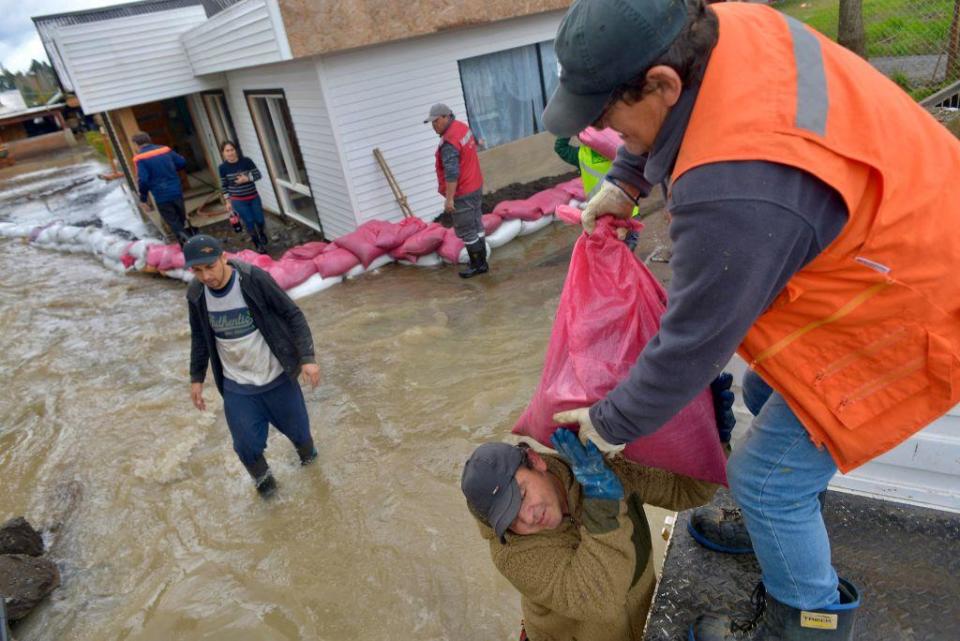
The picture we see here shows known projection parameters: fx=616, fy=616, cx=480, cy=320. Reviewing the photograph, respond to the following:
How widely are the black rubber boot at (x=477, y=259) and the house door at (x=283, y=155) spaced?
3.26 metres

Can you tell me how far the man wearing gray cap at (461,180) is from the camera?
251 inches

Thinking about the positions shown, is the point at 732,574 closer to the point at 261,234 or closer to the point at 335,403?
the point at 335,403

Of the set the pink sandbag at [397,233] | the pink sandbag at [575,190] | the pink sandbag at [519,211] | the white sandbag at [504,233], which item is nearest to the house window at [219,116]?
the pink sandbag at [397,233]

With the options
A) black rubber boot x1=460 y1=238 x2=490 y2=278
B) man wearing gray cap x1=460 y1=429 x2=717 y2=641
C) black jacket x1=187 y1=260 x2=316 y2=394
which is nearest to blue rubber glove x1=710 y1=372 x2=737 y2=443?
man wearing gray cap x1=460 y1=429 x2=717 y2=641

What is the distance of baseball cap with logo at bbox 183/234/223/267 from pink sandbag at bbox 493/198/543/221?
4.74 meters

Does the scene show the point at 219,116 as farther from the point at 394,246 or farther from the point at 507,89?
the point at 394,246

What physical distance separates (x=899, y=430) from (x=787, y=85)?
2.31 feet

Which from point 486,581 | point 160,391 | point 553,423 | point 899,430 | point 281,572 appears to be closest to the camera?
point 899,430

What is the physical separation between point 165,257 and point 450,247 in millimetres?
4292

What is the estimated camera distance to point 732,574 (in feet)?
6.42

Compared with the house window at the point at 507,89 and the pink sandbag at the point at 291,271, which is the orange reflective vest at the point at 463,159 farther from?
the house window at the point at 507,89

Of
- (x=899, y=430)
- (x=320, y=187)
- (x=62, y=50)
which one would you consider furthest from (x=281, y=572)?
(x=62, y=50)

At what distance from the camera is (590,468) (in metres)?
1.52

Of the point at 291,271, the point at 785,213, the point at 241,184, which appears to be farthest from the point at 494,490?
the point at 241,184
